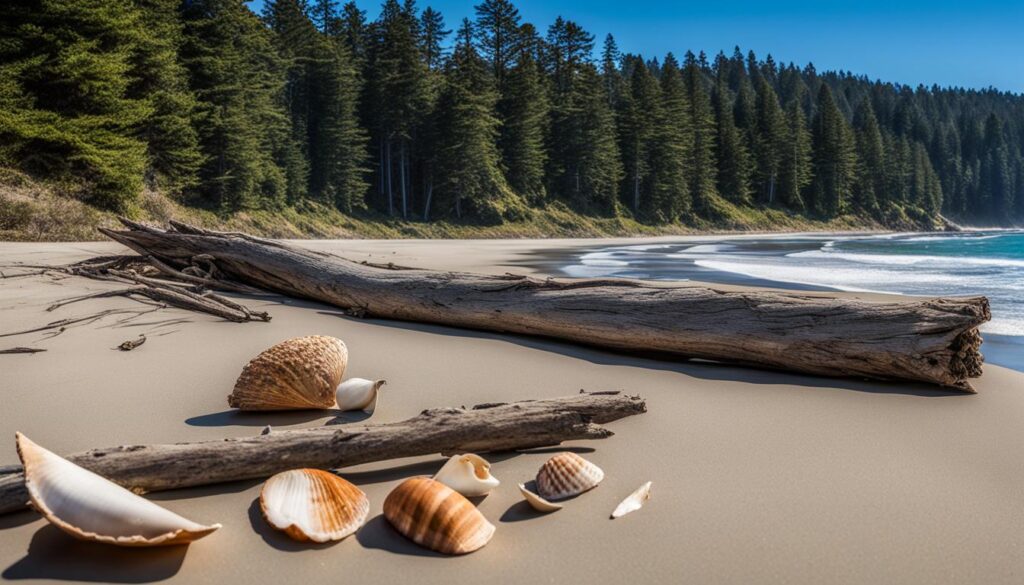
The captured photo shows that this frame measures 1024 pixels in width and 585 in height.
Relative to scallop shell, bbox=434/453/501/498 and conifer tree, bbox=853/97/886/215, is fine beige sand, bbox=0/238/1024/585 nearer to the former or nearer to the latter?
scallop shell, bbox=434/453/501/498

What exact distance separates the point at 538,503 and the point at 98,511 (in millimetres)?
1289

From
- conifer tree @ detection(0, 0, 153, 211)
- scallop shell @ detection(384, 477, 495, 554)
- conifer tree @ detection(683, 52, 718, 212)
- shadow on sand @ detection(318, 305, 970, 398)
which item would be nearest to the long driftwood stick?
scallop shell @ detection(384, 477, 495, 554)

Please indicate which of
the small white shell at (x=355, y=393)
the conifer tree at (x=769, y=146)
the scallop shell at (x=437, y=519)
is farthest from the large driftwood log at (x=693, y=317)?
the conifer tree at (x=769, y=146)

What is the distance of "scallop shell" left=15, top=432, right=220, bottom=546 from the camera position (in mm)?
1576

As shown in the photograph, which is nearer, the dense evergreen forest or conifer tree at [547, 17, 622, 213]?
the dense evergreen forest

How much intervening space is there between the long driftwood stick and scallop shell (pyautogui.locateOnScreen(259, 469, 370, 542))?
0.25 meters

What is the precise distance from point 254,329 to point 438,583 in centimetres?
381

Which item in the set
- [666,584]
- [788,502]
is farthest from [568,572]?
[788,502]

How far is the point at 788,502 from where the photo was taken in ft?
6.89

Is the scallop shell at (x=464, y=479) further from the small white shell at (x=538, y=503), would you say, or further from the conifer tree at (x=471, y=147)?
the conifer tree at (x=471, y=147)

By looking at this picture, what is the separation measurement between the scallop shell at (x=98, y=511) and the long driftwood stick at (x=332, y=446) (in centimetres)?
23

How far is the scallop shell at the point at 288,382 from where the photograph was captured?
288cm

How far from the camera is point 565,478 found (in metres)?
2.13

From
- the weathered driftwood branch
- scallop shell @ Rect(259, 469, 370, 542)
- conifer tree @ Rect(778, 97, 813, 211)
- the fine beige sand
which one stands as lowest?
the fine beige sand
